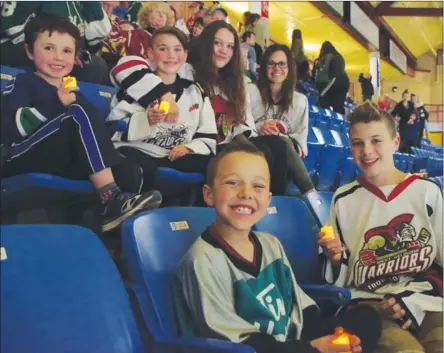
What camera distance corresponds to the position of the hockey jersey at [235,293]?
110cm

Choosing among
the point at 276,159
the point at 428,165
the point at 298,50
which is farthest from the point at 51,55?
the point at 428,165

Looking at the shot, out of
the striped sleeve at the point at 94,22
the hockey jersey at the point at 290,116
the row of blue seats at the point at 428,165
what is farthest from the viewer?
the row of blue seats at the point at 428,165

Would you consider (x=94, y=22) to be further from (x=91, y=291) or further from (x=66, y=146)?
(x=91, y=291)

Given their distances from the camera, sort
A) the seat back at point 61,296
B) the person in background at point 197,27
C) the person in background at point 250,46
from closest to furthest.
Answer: the seat back at point 61,296
the person in background at point 197,27
the person in background at point 250,46

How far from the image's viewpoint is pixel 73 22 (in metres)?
2.62

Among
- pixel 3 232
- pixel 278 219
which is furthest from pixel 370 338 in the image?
pixel 3 232

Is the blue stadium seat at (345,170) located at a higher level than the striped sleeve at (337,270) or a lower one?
higher

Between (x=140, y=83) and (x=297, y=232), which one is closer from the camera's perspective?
(x=297, y=232)

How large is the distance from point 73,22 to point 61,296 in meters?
1.93

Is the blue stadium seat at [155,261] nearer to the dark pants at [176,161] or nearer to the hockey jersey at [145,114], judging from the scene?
the dark pants at [176,161]

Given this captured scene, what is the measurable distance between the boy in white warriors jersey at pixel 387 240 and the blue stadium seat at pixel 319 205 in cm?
22

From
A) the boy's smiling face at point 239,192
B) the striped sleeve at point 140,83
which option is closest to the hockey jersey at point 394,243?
the boy's smiling face at point 239,192

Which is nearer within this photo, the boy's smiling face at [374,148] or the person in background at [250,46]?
the boy's smiling face at [374,148]

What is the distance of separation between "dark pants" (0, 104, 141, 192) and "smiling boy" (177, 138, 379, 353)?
20.7 inches
